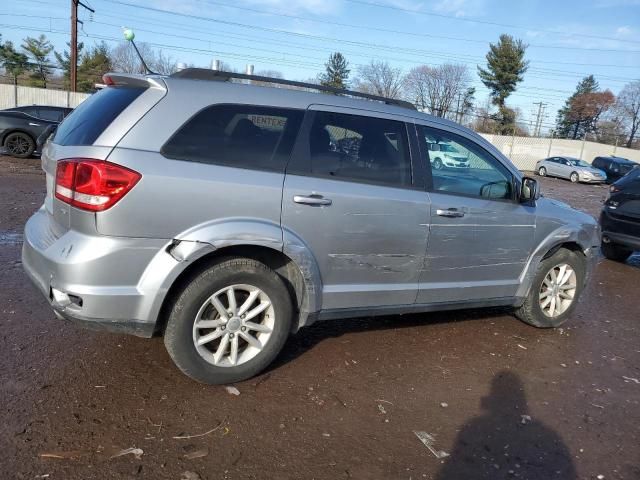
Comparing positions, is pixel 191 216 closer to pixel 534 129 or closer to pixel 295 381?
pixel 295 381

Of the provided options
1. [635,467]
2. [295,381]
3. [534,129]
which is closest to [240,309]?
[295,381]

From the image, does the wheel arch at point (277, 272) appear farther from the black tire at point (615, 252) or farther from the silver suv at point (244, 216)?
the black tire at point (615, 252)

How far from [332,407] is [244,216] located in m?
1.30

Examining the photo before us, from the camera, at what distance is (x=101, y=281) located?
2982 millimetres

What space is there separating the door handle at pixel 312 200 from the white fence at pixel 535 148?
3603 centimetres

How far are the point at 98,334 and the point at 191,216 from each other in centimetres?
155

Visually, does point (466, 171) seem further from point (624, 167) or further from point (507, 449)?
point (624, 167)

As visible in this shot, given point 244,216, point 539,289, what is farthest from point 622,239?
point 244,216

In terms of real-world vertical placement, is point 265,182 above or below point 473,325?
above

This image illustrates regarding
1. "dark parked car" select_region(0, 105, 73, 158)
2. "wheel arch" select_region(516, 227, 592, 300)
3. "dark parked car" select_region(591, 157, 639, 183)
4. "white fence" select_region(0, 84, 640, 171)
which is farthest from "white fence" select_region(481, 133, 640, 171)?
"wheel arch" select_region(516, 227, 592, 300)

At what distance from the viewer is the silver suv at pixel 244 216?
3012mm

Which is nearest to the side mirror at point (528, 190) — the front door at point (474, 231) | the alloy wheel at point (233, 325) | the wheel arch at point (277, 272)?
the front door at point (474, 231)

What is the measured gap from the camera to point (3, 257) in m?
5.69

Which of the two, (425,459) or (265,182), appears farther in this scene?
(265,182)
